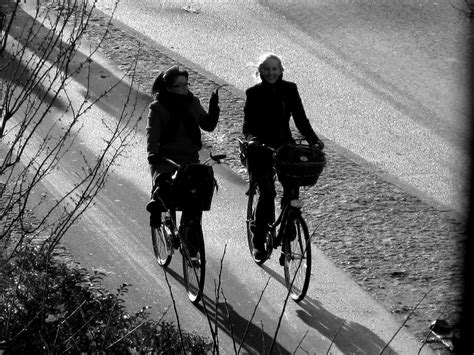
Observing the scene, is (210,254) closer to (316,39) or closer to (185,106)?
(185,106)

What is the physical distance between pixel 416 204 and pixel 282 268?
1821mm

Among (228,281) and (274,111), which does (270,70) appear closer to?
(274,111)

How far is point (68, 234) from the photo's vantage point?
871 cm

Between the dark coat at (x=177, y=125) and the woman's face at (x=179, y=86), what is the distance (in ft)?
0.13

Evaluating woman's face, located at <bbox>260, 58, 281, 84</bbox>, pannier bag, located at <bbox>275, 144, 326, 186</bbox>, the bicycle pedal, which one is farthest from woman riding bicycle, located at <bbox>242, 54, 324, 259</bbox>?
the bicycle pedal

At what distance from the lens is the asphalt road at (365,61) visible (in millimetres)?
10859

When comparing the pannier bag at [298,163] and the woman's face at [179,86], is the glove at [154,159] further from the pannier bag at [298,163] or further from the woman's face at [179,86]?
the pannier bag at [298,163]

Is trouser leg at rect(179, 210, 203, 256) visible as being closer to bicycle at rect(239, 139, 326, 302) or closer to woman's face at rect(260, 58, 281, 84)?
bicycle at rect(239, 139, 326, 302)

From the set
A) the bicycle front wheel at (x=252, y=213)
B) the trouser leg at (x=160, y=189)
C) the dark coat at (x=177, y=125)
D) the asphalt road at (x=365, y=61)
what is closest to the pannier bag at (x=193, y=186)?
the trouser leg at (x=160, y=189)

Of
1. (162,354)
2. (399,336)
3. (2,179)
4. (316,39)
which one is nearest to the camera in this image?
(162,354)

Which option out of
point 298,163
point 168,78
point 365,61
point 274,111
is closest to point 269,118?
point 274,111

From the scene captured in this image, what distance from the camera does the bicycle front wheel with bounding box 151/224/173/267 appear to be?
25.8ft

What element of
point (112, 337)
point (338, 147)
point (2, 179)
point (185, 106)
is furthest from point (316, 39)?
point (112, 337)

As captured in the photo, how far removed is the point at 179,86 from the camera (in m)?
7.39
